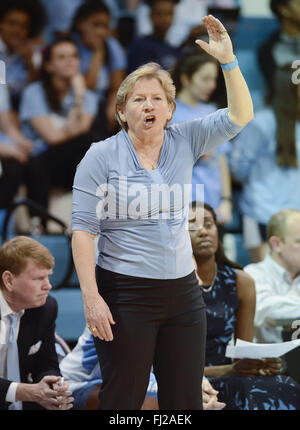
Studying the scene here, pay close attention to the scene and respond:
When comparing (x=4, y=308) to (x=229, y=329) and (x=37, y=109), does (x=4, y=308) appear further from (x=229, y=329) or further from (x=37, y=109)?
(x=37, y=109)

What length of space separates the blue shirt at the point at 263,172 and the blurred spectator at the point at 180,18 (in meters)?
0.80

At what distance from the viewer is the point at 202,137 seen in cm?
196

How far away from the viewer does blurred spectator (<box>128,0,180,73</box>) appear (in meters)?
4.27

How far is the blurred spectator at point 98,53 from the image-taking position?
4344 mm

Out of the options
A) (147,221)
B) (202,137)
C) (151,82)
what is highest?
(151,82)

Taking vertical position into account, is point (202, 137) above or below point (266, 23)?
below

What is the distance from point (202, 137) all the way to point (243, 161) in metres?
2.14

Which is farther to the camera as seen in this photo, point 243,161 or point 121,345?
point 243,161

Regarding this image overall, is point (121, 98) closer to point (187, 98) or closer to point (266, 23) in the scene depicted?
point (187, 98)

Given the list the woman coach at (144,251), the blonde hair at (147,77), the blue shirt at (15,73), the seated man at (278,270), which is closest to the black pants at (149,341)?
the woman coach at (144,251)

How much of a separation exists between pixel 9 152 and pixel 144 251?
2336mm
